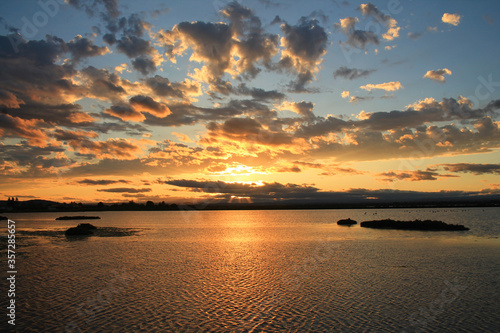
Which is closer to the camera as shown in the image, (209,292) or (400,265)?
(209,292)

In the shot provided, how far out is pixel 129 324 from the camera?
17.5 metres

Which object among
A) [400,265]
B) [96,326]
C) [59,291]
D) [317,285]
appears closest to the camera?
[96,326]

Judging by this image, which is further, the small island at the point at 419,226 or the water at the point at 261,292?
the small island at the point at 419,226

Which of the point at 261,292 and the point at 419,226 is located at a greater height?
the point at 261,292

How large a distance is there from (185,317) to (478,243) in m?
47.8

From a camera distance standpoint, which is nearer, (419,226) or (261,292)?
(261,292)

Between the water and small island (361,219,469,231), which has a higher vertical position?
the water

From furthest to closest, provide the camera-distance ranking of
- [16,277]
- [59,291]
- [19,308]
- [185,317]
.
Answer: [16,277], [59,291], [19,308], [185,317]

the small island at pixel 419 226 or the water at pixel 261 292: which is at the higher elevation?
the water at pixel 261 292

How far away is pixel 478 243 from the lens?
48125 mm

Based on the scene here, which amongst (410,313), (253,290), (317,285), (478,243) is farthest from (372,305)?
(478,243)

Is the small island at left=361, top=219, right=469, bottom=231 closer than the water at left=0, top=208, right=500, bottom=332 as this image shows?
No

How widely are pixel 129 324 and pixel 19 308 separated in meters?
8.19

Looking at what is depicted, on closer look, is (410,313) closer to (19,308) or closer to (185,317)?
(185,317)
